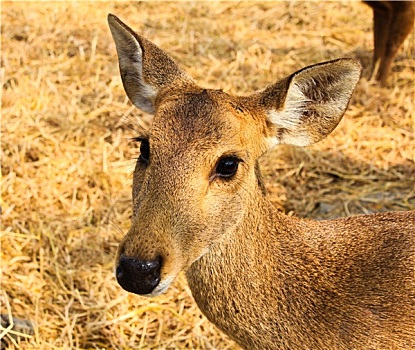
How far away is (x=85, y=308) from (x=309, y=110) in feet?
7.96

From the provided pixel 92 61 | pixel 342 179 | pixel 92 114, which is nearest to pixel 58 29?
pixel 92 61

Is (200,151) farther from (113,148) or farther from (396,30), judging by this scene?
(396,30)

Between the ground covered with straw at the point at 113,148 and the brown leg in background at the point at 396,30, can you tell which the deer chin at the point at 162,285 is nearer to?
the ground covered with straw at the point at 113,148

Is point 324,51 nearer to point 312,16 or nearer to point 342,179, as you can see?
point 312,16

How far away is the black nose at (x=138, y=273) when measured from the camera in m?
2.80

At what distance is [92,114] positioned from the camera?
6988 mm

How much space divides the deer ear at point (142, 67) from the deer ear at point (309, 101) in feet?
1.76

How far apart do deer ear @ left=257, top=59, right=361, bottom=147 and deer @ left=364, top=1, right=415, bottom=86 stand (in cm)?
402

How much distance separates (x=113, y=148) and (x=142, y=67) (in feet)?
9.85

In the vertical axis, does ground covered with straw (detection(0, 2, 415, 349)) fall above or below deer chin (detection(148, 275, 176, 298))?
below

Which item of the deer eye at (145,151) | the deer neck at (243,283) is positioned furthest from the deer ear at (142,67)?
the deer neck at (243,283)

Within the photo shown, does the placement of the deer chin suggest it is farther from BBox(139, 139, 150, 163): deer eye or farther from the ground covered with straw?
the ground covered with straw

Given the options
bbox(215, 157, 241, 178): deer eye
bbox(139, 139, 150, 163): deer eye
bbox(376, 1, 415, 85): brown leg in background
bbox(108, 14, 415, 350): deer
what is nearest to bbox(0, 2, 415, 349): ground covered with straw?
bbox(376, 1, 415, 85): brown leg in background

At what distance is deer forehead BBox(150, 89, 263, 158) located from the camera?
10.2ft
